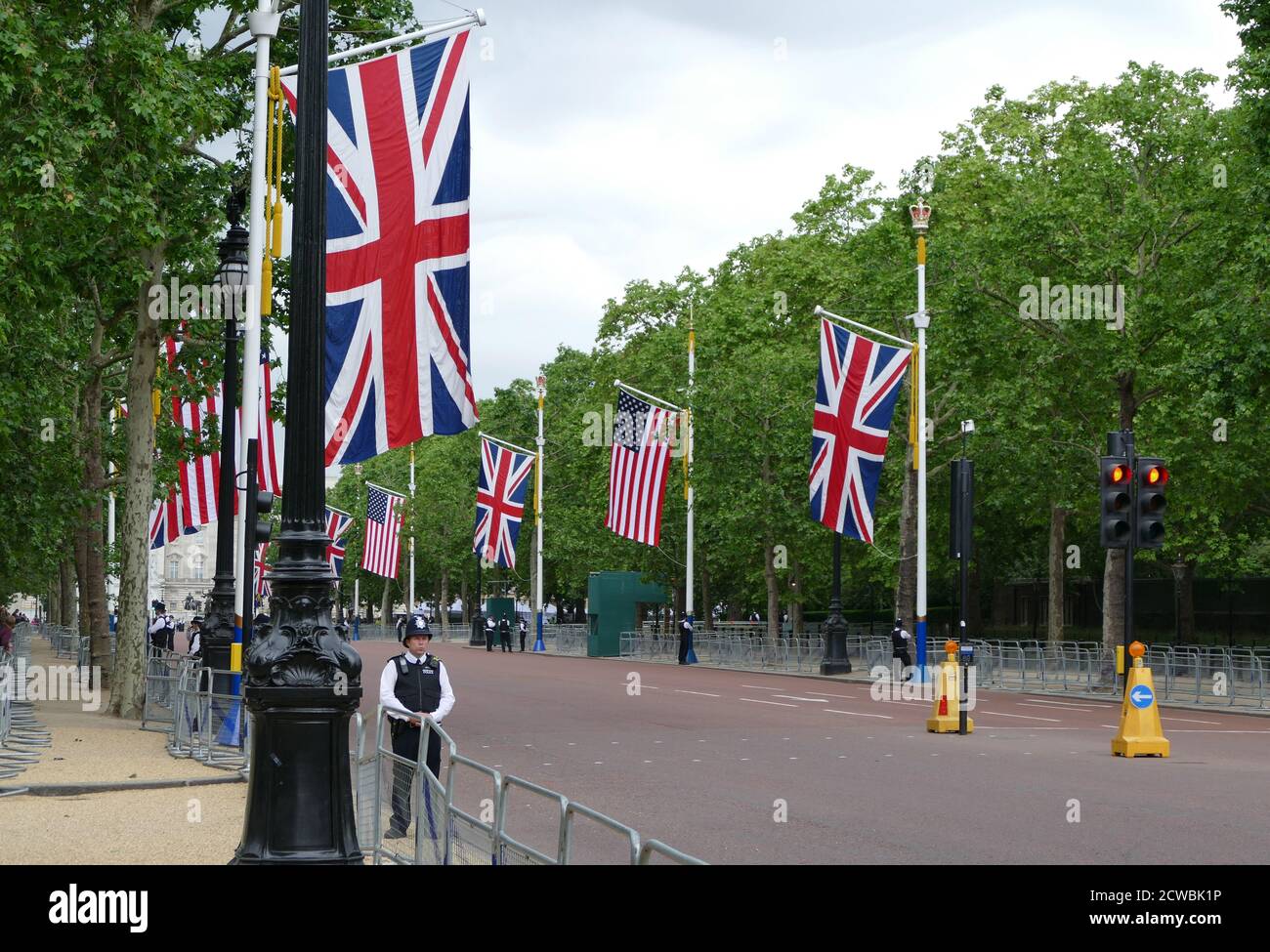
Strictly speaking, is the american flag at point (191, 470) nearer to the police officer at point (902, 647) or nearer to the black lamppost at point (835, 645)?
the police officer at point (902, 647)

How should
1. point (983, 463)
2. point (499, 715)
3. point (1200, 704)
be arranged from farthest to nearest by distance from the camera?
1. point (983, 463)
2. point (1200, 704)
3. point (499, 715)

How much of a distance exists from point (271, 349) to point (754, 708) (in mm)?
11065

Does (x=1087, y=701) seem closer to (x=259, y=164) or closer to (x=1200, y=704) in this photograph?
(x=1200, y=704)

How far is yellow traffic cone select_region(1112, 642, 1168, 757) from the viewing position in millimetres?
19891

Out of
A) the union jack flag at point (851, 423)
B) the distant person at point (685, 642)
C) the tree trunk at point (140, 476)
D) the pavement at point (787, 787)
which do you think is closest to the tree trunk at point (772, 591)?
the distant person at point (685, 642)

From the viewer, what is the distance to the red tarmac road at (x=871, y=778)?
12039 mm

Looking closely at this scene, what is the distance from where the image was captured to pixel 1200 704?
31.6 metres

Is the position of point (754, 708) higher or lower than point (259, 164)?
lower

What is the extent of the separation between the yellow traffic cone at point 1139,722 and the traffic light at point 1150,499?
1465 millimetres

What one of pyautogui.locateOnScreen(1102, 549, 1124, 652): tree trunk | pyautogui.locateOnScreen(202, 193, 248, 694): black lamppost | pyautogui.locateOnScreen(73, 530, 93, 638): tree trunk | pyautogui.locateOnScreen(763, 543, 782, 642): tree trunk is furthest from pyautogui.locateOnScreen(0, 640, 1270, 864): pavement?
pyautogui.locateOnScreen(763, 543, 782, 642): tree trunk

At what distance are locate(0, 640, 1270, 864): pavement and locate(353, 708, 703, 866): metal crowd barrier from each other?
0.16m

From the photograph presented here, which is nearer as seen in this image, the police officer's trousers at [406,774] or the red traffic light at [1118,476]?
the police officer's trousers at [406,774]
